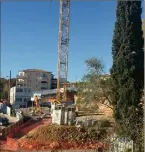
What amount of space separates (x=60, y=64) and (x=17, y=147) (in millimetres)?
32392

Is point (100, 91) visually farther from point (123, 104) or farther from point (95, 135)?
point (123, 104)

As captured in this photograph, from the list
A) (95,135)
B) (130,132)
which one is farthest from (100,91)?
(130,132)

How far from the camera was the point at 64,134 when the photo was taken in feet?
89.5

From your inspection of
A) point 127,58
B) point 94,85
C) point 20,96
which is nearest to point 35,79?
point 20,96

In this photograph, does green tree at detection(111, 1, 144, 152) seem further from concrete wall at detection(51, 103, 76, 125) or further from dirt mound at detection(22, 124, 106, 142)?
concrete wall at detection(51, 103, 76, 125)

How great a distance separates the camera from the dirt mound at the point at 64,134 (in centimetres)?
2663

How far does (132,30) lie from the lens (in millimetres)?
22906

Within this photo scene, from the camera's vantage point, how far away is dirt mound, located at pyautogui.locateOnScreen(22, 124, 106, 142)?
26.6 m

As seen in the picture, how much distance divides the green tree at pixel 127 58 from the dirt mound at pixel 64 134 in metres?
4.51

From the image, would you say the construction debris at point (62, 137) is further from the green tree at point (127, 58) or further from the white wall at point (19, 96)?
the white wall at point (19, 96)

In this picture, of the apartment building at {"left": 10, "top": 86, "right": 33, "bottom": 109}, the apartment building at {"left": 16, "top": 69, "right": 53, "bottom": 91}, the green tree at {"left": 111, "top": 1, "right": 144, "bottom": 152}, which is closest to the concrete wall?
the green tree at {"left": 111, "top": 1, "right": 144, "bottom": 152}

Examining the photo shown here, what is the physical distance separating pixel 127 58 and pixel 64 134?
762 cm

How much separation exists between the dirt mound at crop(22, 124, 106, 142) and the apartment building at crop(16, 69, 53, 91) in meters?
57.2

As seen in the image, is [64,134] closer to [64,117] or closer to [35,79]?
[64,117]
